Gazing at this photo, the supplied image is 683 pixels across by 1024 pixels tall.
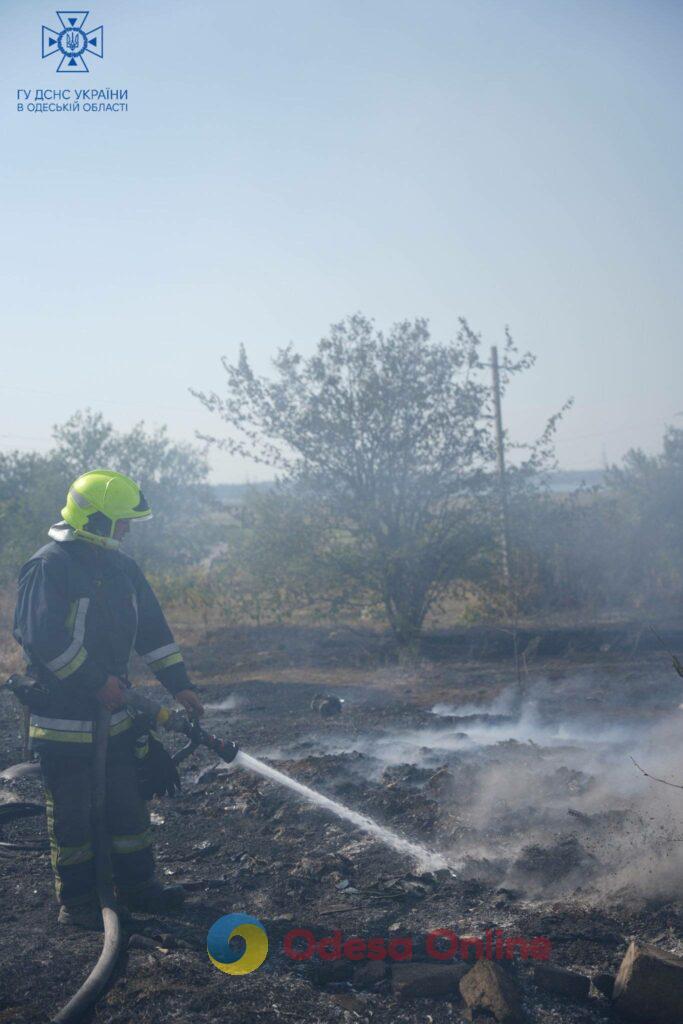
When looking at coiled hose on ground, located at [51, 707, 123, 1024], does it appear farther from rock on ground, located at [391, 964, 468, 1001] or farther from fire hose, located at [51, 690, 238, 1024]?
rock on ground, located at [391, 964, 468, 1001]

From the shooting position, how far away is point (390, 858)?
4.87 metres

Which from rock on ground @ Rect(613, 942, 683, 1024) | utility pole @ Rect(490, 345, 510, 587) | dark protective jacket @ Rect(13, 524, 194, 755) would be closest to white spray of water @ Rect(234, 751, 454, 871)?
rock on ground @ Rect(613, 942, 683, 1024)

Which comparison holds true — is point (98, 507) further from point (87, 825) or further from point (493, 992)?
point (493, 992)

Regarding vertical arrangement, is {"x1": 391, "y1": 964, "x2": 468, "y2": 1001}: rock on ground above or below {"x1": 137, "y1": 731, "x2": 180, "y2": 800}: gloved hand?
below

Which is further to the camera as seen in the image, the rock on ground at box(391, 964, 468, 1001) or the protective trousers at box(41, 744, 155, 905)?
the protective trousers at box(41, 744, 155, 905)

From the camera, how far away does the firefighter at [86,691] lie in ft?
13.4

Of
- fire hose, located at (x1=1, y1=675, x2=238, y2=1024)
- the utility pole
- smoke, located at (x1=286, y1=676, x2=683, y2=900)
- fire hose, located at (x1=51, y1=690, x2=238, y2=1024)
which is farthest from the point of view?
the utility pole

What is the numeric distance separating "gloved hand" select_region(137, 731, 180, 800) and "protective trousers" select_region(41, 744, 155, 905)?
0.23 ft

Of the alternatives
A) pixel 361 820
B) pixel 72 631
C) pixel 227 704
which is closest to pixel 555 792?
pixel 361 820

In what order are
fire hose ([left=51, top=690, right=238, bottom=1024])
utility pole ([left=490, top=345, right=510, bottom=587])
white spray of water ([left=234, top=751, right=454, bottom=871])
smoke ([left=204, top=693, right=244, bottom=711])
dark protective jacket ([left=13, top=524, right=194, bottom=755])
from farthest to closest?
utility pole ([left=490, top=345, right=510, bottom=587]) < smoke ([left=204, top=693, right=244, bottom=711]) < white spray of water ([left=234, top=751, right=454, bottom=871]) < dark protective jacket ([left=13, top=524, right=194, bottom=755]) < fire hose ([left=51, top=690, right=238, bottom=1024])

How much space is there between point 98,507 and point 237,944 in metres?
2.17

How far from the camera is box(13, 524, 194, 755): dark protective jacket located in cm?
409

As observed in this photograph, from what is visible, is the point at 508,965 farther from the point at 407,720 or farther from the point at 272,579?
the point at 272,579

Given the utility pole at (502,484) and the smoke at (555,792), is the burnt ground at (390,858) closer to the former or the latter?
the smoke at (555,792)
